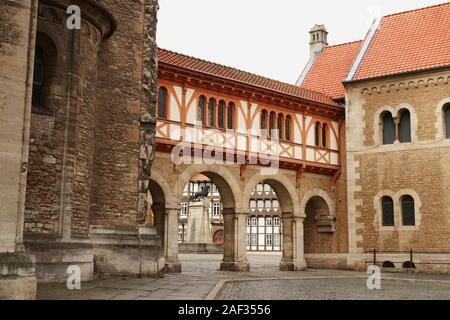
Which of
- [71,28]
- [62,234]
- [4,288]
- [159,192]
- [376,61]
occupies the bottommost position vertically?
[4,288]

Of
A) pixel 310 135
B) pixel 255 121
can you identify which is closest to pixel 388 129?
pixel 310 135

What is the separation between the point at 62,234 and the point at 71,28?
5126 millimetres

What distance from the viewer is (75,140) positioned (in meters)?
15.4

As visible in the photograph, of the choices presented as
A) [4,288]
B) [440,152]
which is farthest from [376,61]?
[4,288]

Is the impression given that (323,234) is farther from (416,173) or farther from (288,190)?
(416,173)

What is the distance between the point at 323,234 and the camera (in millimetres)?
28812

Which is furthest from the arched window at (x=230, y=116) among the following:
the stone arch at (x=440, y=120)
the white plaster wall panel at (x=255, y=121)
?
the stone arch at (x=440, y=120)

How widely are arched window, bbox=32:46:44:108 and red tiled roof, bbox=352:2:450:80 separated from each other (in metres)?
16.7

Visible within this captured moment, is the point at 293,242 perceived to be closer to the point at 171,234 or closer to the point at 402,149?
the point at 402,149

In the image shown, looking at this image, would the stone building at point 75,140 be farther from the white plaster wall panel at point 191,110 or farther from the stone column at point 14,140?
the white plaster wall panel at point 191,110

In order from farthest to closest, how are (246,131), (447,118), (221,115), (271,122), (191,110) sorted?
1. (271,122)
2. (447,118)
3. (246,131)
4. (221,115)
5. (191,110)

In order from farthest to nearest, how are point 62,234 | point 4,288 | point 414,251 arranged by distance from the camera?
point 414,251 < point 62,234 < point 4,288

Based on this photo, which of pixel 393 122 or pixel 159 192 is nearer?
pixel 159 192

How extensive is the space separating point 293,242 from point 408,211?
503 centimetres
